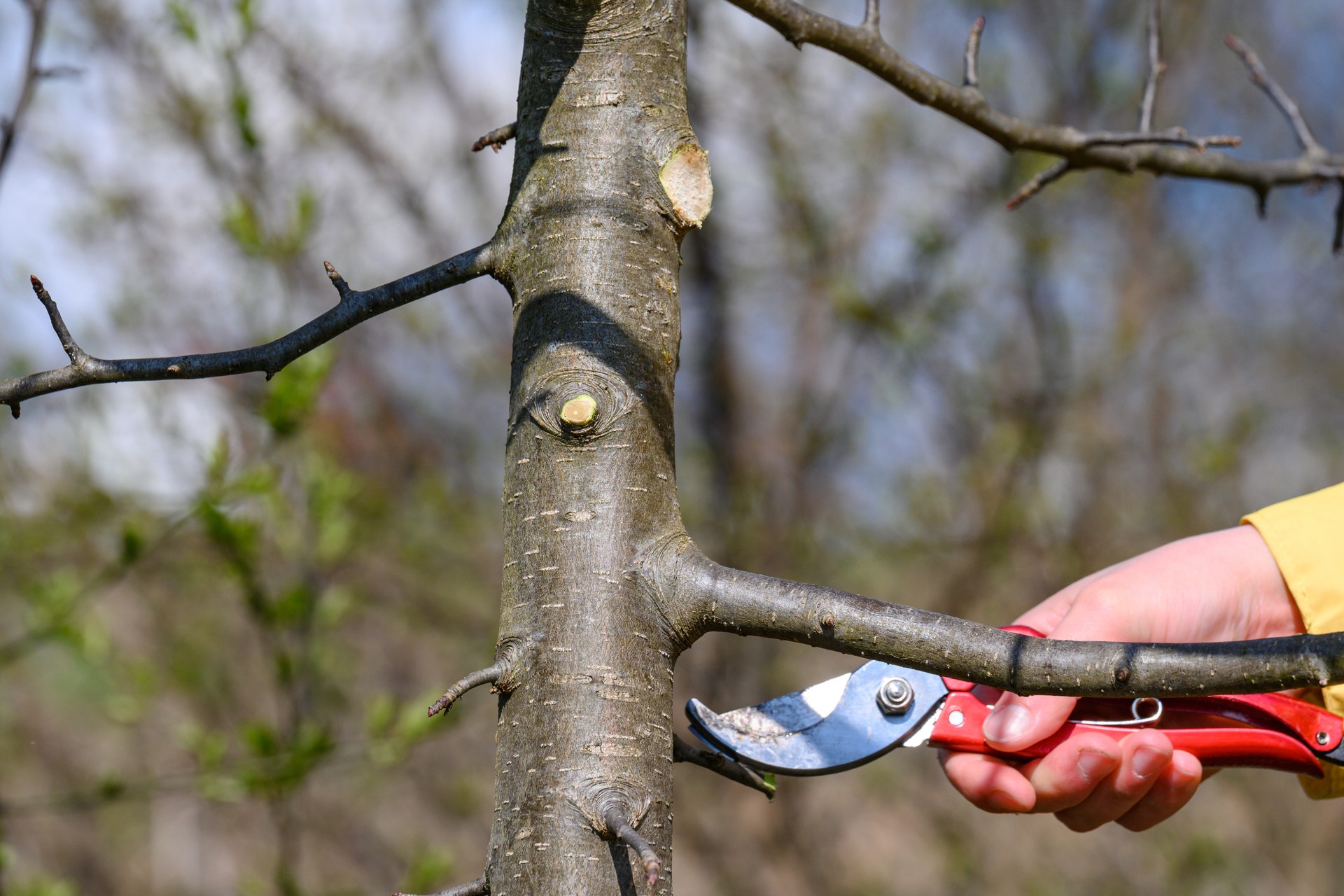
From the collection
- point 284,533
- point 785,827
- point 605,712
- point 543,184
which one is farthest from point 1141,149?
point 785,827

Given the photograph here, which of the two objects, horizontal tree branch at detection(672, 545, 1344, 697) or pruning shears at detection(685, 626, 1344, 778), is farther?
pruning shears at detection(685, 626, 1344, 778)

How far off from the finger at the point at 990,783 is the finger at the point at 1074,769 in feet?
0.06

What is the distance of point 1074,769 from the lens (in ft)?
4.77

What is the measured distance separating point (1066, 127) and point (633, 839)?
1.54 m

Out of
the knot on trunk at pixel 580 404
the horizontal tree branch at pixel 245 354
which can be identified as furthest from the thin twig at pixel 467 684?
the horizontal tree branch at pixel 245 354

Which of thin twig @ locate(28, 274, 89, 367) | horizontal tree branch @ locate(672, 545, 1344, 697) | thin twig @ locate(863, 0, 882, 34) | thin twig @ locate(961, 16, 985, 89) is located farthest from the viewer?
thin twig @ locate(961, 16, 985, 89)

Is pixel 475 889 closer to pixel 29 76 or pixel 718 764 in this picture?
pixel 718 764

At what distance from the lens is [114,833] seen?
583cm

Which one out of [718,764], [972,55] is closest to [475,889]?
[718,764]

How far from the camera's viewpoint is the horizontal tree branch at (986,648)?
79 centimetres

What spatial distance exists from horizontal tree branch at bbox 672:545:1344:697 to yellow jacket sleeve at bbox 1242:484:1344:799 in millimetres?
957

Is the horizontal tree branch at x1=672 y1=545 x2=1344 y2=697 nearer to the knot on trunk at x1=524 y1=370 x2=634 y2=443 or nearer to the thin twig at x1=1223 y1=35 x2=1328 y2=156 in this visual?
the knot on trunk at x1=524 y1=370 x2=634 y2=443

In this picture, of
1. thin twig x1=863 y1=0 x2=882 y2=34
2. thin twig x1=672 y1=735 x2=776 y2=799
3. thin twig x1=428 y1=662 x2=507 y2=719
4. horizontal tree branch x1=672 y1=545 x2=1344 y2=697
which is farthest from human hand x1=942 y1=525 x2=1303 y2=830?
thin twig x1=863 y1=0 x2=882 y2=34

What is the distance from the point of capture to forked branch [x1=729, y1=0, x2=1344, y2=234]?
4.86ft
